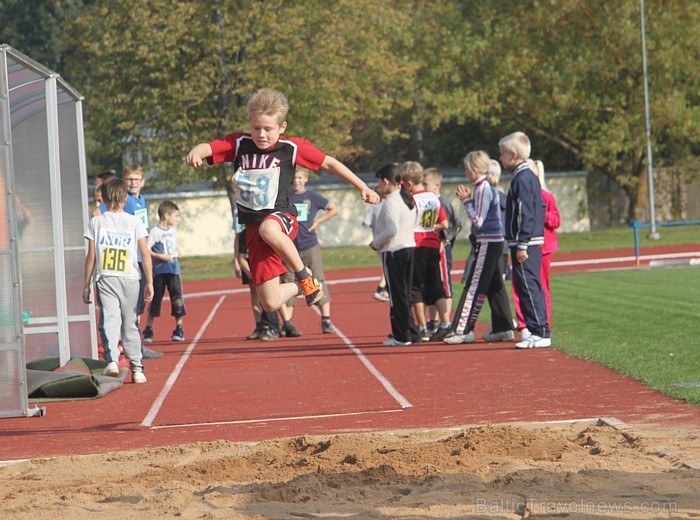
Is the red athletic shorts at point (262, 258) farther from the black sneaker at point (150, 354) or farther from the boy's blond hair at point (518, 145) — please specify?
the black sneaker at point (150, 354)

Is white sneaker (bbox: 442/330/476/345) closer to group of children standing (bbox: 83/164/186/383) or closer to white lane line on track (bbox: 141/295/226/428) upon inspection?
white lane line on track (bbox: 141/295/226/428)

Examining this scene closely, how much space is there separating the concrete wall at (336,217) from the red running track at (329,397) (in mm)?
30161

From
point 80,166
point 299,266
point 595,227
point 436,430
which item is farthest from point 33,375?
point 595,227

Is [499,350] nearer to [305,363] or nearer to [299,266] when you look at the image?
[305,363]

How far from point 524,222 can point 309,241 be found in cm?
344

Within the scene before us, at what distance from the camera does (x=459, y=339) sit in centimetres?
1226

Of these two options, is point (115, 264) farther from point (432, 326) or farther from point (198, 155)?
point (432, 326)

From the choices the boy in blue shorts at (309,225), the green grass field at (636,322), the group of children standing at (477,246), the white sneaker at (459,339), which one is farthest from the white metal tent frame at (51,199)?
the green grass field at (636,322)

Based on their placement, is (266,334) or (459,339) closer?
(459,339)

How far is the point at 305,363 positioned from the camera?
11.4 m

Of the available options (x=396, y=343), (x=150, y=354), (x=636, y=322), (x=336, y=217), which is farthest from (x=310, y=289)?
(x=336, y=217)

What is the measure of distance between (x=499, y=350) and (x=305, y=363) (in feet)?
6.99

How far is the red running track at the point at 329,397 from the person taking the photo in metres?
7.67

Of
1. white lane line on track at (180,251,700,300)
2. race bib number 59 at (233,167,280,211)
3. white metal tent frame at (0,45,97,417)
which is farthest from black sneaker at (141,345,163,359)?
white lane line on track at (180,251,700,300)
